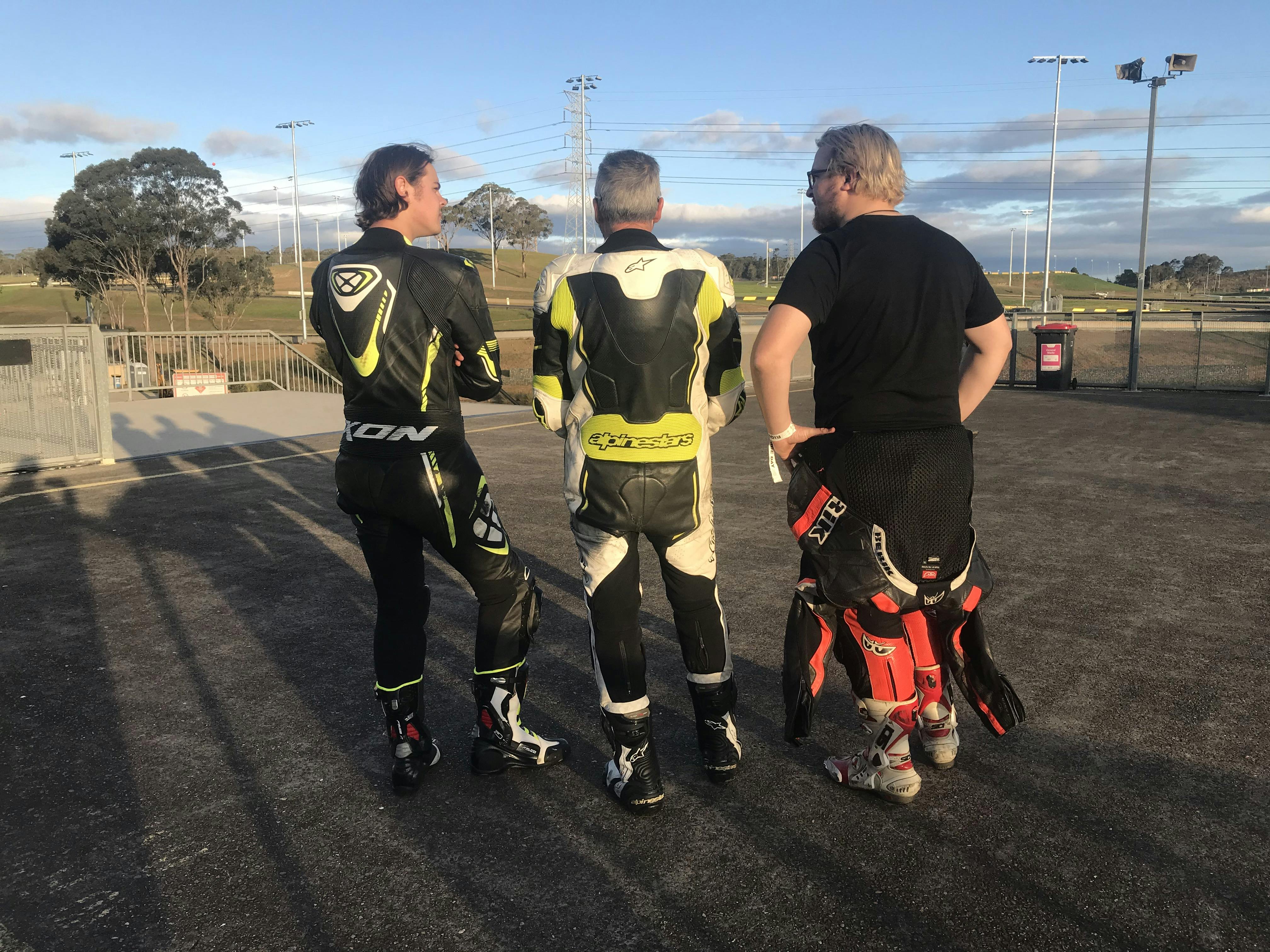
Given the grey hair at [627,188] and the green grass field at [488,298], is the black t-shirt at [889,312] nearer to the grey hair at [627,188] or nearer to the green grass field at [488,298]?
the grey hair at [627,188]

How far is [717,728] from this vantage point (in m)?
3.18

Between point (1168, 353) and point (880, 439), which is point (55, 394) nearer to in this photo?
point (880, 439)

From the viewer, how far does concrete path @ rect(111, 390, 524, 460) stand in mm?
11695

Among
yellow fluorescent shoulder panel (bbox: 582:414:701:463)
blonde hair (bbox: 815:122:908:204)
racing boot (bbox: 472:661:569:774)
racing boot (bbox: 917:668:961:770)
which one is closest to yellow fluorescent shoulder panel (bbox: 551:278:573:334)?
yellow fluorescent shoulder panel (bbox: 582:414:701:463)

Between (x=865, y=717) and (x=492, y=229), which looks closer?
(x=865, y=717)

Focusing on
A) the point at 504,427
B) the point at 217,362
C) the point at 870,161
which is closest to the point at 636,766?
the point at 870,161

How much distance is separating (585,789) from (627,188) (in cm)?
206

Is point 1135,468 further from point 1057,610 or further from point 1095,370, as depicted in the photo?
point 1095,370

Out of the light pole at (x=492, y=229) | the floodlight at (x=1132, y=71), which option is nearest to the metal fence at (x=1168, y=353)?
the floodlight at (x=1132, y=71)

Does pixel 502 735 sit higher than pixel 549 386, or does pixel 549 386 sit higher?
pixel 549 386

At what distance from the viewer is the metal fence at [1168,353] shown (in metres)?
19.7

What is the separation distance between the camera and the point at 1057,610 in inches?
195

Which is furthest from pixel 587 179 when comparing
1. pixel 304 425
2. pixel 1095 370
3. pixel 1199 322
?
pixel 304 425

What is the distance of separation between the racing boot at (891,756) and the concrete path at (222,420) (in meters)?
9.00
